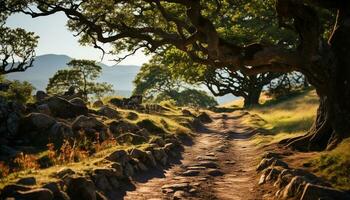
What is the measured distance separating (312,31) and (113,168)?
29.5 ft

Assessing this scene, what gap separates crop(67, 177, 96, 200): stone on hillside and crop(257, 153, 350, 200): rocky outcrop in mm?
5252

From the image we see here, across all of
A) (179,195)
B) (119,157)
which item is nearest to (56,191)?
(179,195)

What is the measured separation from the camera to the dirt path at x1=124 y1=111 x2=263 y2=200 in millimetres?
13258

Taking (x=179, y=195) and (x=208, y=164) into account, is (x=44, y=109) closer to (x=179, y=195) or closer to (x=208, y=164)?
(x=208, y=164)

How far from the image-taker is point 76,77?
7631 cm

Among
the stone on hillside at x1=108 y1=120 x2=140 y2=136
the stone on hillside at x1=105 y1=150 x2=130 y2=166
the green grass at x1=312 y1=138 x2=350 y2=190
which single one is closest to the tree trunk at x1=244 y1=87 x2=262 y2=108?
the stone on hillside at x1=108 y1=120 x2=140 y2=136

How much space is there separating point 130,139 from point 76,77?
188 ft

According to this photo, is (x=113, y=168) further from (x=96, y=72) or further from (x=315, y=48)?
(x=96, y=72)

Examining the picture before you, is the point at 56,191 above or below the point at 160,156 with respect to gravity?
above

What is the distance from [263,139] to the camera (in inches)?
1005

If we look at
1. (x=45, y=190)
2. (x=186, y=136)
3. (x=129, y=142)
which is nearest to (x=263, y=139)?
(x=186, y=136)

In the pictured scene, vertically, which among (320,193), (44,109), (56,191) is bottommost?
(320,193)

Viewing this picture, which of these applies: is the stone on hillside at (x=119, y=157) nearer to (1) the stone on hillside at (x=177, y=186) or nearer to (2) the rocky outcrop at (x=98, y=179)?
(2) the rocky outcrop at (x=98, y=179)

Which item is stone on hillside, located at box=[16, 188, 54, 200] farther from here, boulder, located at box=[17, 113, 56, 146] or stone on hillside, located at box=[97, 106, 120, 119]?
stone on hillside, located at box=[97, 106, 120, 119]
